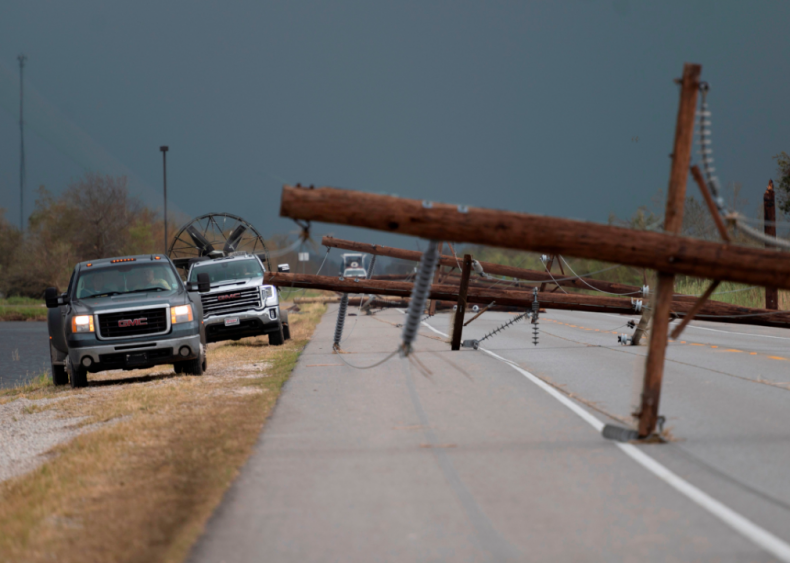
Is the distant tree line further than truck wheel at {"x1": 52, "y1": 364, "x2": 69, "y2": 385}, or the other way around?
the distant tree line

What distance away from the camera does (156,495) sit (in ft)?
20.9

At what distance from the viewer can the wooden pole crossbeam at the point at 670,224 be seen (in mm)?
7629

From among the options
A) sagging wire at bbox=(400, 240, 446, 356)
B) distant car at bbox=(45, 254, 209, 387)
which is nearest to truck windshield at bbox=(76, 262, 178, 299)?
distant car at bbox=(45, 254, 209, 387)

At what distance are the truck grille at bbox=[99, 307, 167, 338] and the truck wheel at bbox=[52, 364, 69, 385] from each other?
2.09 metres

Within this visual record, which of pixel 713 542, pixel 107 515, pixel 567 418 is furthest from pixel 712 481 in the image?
pixel 107 515

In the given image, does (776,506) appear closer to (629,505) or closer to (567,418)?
(629,505)

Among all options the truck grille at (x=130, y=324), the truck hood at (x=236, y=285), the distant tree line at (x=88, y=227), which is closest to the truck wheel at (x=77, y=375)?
the truck grille at (x=130, y=324)

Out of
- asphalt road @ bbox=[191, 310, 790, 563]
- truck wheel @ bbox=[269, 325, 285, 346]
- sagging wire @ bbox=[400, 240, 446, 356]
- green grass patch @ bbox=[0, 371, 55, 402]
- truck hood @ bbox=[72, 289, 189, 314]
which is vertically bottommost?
green grass patch @ bbox=[0, 371, 55, 402]

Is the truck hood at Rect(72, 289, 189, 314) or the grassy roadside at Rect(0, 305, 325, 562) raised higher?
the truck hood at Rect(72, 289, 189, 314)

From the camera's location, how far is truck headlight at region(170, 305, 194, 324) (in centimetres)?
1461

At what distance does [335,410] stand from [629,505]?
5.08 m

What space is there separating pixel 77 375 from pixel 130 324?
1.47 metres

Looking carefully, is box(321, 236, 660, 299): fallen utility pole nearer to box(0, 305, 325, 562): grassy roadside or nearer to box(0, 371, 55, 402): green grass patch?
box(0, 371, 55, 402): green grass patch

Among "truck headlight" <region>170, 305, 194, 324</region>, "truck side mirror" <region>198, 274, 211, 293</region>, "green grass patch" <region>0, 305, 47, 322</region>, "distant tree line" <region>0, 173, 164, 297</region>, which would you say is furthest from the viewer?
"distant tree line" <region>0, 173, 164, 297</region>
